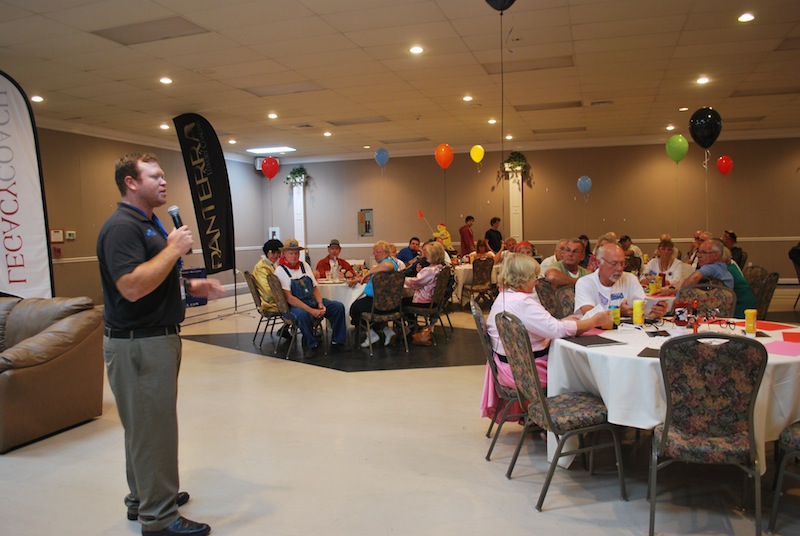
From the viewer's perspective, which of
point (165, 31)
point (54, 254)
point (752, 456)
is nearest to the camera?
point (752, 456)

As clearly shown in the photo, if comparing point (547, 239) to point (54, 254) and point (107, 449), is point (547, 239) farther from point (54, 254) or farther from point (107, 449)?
point (107, 449)

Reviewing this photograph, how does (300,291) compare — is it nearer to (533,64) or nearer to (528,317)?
(528,317)

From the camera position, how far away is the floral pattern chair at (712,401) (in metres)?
2.43

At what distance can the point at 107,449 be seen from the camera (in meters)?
3.88

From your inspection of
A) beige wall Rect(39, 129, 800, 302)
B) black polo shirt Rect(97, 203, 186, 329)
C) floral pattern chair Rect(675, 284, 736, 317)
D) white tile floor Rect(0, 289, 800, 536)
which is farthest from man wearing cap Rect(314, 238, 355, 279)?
beige wall Rect(39, 129, 800, 302)

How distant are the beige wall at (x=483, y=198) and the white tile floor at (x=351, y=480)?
698 cm

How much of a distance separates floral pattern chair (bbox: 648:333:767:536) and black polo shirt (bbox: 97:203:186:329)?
2216 millimetres

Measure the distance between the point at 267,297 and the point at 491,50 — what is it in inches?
153

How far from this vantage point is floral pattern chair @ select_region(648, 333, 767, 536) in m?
2.43

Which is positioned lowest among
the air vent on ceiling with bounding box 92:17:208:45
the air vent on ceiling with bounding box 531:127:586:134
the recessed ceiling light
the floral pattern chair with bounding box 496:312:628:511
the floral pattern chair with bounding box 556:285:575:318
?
the floral pattern chair with bounding box 496:312:628:511

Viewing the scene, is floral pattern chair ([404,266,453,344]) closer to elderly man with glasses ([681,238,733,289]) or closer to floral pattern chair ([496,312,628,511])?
elderly man with glasses ([681,238,733,289])

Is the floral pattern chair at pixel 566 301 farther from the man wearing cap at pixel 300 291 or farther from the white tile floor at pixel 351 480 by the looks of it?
the man wearing cap at pixel 300 291

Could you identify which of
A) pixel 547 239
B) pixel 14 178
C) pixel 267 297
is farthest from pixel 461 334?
pixel 547 239

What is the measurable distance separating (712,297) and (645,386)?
78.4 inches
